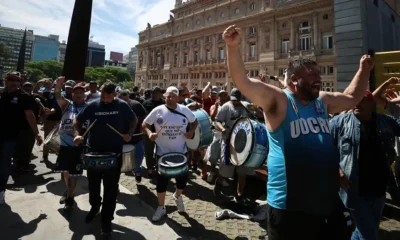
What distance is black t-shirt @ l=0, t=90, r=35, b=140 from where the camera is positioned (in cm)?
409

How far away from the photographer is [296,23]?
3538 centimetres

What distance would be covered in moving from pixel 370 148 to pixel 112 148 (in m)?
3.24

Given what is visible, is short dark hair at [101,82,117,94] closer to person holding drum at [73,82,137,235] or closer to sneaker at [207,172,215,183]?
person holding drum at [73,82,137,235]

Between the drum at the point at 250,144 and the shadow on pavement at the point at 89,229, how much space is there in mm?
1886

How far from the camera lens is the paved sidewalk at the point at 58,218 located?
324cm

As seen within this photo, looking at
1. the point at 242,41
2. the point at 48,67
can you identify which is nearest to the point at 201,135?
the point at 242,41

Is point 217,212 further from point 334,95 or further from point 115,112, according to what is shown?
point 334,95

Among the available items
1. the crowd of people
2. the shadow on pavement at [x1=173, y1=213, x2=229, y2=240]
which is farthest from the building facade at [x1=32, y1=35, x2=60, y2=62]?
the shadow on pavement at [x1=173, y1=213, x2=229, y2=240]

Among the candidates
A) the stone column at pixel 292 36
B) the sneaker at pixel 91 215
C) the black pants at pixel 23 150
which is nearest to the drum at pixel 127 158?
the sneaker at pixel 91 215

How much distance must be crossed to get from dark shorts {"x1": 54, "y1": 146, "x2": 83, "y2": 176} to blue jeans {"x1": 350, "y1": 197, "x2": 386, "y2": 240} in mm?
3958

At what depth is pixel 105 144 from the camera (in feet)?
11.3

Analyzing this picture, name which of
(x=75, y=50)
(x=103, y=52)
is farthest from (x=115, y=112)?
(x=103, y=52)

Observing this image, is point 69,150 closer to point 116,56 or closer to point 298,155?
point 298,155

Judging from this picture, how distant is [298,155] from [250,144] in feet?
6.58
